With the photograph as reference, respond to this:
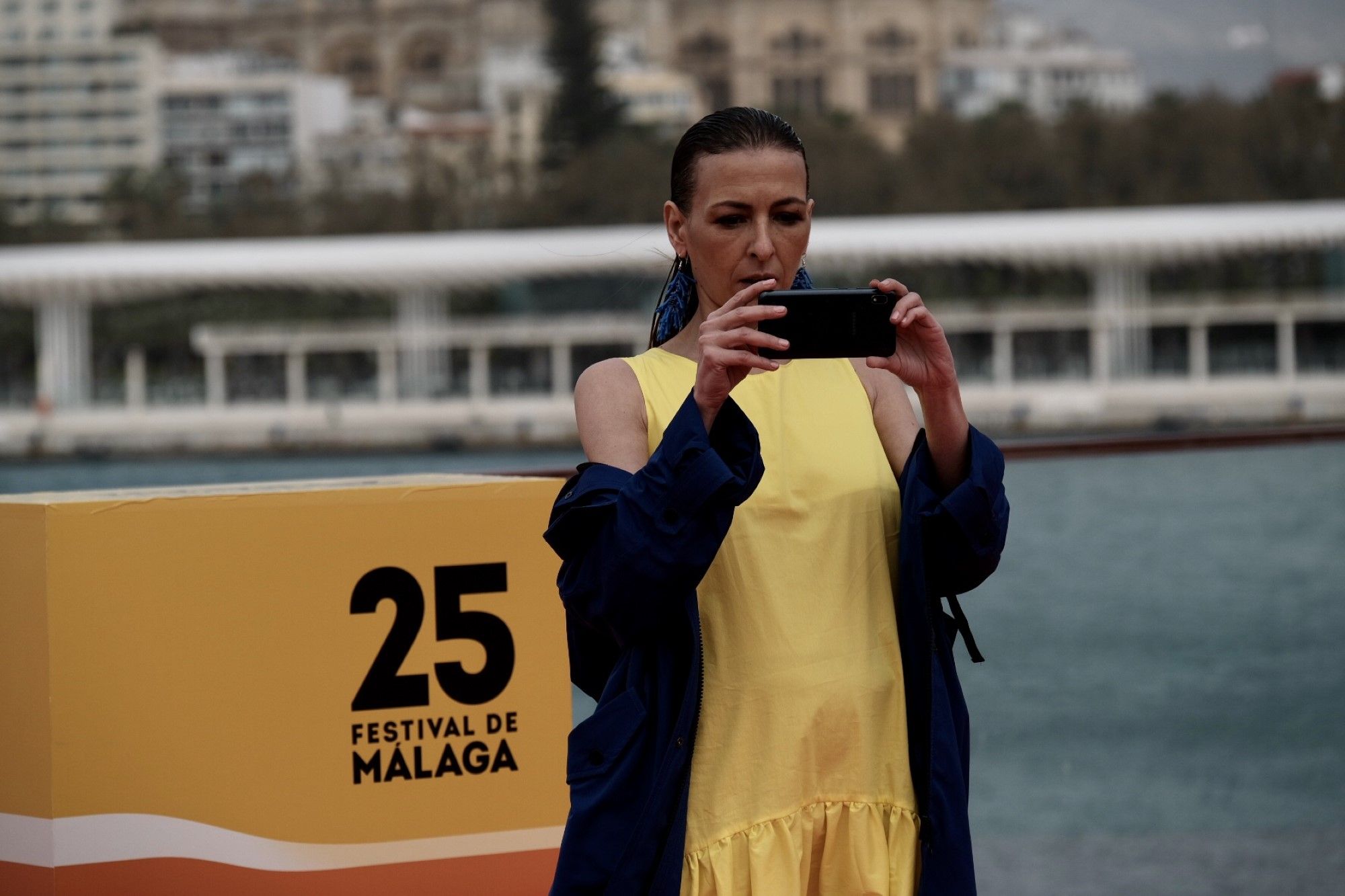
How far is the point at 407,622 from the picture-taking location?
2.03 metres

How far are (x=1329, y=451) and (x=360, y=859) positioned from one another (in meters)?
23.4

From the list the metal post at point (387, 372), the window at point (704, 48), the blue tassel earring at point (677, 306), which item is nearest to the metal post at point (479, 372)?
the metal post at point (387, 372)

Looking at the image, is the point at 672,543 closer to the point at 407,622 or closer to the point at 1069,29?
the point at 407,622

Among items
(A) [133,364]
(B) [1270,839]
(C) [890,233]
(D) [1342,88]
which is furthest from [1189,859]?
(D) [1342,88]

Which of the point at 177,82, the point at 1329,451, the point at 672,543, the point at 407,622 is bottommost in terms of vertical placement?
the point at 1329,451

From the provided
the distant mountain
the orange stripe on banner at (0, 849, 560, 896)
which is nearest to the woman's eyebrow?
the orange stripe on banner at (0, 849, 560, 896)

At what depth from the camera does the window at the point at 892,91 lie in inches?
2630

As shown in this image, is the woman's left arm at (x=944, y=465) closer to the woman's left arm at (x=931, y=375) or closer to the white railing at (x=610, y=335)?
the woman's left arm at (x=931, y=375)

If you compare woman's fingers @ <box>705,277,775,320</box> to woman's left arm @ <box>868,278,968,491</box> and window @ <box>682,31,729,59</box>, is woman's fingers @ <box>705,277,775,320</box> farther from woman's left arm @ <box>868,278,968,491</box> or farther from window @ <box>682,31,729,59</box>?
window @ <box>682,31,729,59</box>

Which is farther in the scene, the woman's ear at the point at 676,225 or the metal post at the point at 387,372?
the metal post at the point at 387,372

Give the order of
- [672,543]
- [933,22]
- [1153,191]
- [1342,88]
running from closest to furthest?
1. [672,543]
2. [1153,191]
3. [1342,88]
4. [933,22]

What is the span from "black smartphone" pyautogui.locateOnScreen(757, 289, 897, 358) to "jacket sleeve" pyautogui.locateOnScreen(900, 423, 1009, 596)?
0.25 feet

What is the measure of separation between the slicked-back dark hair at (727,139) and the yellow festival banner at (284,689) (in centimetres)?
80

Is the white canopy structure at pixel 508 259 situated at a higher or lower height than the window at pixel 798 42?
lower
